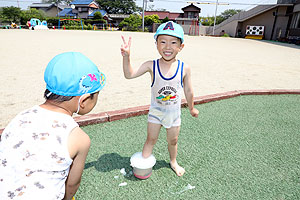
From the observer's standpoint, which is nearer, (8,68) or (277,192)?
(277,192)

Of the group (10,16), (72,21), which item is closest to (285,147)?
(72,21)

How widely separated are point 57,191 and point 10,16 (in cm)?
5937

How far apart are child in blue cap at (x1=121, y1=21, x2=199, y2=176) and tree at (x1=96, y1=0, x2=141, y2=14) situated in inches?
2580

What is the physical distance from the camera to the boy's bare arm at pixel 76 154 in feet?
4.20

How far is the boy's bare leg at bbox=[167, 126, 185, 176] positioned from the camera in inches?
91.0

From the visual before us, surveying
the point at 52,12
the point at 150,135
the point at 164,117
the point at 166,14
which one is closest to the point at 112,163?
the point at 150,135

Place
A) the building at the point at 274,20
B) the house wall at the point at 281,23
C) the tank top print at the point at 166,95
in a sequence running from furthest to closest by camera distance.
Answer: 1. the house wall at the point at 281,23
2. the building at the point at 274,20
3. the tank top print at the point at 166,95

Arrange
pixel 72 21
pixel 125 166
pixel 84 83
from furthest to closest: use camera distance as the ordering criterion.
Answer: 1. pixel 72 21
2. pixel 125 166
3. pixel 84 83

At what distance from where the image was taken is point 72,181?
144 centimetres

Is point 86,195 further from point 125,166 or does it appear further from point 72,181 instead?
point 72,181

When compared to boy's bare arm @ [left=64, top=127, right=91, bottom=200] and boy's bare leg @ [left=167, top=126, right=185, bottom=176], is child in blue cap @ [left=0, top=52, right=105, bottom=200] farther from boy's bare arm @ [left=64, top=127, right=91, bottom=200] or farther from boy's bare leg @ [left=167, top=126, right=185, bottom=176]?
boy's bare leg @ [left=167, top=126, right=185, bottom=176]

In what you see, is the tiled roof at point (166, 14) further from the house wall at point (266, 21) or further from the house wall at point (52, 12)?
the house wall at point (52, 12)

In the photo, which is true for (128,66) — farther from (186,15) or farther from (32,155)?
(186,15)

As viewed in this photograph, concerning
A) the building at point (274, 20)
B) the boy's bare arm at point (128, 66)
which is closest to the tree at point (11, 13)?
the building at point (274, 20)
